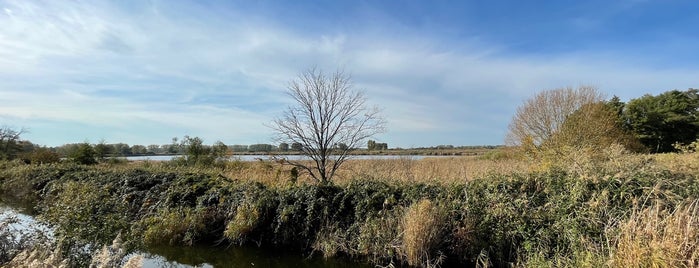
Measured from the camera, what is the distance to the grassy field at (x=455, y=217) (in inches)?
186

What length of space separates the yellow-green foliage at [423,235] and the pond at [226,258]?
914 millimetres

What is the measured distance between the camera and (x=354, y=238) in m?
6.96

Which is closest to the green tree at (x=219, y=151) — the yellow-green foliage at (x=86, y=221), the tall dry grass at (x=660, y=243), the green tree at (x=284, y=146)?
the green tree at (x=284, y=146)

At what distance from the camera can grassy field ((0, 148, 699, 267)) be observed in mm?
4727

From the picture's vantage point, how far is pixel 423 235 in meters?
6.06

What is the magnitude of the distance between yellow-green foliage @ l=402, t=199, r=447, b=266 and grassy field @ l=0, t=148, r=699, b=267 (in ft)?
0.06

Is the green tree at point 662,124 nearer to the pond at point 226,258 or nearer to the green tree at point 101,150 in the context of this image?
the pond at point 226,258

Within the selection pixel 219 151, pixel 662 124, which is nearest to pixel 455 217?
pixel 219 151

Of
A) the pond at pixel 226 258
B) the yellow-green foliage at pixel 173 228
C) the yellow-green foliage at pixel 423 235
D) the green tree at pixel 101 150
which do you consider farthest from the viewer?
the green tree at pixel 101 150

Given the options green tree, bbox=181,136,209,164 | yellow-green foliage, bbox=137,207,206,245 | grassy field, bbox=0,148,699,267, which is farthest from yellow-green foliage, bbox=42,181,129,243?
green tree, bbox=181,136,209,164

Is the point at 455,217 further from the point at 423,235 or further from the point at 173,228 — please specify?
the point at 173,228

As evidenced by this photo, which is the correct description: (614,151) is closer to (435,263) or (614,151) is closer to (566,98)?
(435,263)

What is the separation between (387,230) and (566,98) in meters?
17.0

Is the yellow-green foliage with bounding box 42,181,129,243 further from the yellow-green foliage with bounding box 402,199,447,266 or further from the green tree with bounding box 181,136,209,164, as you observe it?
the green tree with bounding box 181,136,209,164
